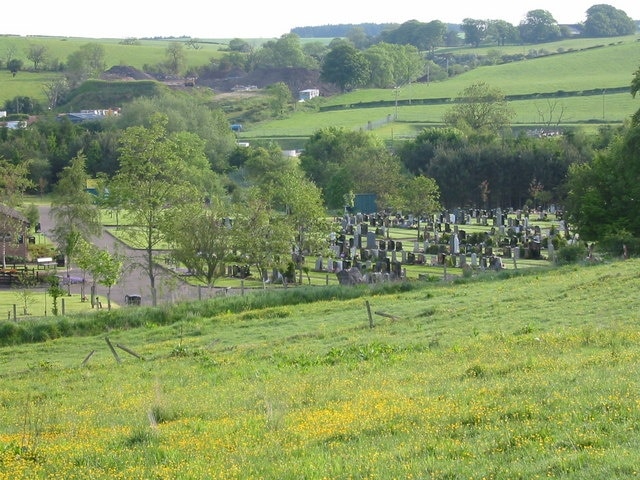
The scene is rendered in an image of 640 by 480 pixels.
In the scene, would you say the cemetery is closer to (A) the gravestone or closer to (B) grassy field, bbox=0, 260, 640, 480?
(A) the gravestone

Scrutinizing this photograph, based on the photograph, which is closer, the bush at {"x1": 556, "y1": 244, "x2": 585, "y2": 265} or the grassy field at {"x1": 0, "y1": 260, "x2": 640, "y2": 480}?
the grassy field at {"x1": 0, "y1": 260, "x2": 640, "y2": 480}

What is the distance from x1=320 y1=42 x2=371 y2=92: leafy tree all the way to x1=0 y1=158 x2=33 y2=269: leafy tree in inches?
4459

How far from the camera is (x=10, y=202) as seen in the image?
63.1m

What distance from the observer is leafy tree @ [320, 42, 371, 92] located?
17775 centimetres

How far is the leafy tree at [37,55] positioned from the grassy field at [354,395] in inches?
6473

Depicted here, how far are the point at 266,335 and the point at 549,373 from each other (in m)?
11.6

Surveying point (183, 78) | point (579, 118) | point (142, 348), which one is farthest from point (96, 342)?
point (183, 78)

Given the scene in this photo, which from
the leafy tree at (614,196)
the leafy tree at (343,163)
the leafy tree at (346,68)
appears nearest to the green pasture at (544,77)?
the leafy tree at (346,68)

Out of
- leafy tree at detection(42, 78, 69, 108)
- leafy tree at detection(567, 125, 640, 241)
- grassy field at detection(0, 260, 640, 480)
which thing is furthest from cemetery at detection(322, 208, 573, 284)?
leafy tree at detection(42, 78, 69, 108)

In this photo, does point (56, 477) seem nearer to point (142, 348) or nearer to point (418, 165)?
point (142, 348)

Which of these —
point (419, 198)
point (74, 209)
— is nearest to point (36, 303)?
point (74, 209)

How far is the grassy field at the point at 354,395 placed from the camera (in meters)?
10.2

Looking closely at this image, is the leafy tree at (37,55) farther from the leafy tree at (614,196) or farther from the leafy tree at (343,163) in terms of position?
the leafy tree at (614,196)

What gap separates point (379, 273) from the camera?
41.7 metres
